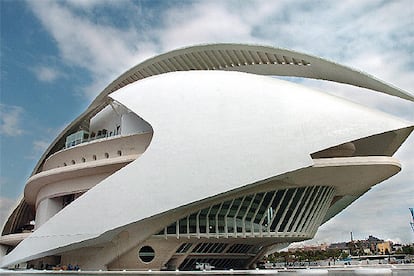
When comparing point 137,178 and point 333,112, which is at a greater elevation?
point 333,112

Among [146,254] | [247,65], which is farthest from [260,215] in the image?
[247,65]

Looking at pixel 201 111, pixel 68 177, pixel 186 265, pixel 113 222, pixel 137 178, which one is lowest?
pixel 186 265

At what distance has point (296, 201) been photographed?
25188 millimetres

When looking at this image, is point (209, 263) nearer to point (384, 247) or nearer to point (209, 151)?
point (209, 151)

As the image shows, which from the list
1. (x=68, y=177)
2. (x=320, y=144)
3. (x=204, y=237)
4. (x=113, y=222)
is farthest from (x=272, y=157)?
(x=68, y=177)

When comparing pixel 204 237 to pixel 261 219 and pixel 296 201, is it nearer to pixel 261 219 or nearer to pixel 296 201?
pixel 261 219

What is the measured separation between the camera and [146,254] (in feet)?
79.4

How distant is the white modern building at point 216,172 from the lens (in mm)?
21703

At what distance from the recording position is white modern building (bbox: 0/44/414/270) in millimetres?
21703

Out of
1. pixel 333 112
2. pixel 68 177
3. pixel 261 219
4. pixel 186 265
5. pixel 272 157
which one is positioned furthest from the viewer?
pixel 68 177

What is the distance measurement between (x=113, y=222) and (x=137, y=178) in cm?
A: 265

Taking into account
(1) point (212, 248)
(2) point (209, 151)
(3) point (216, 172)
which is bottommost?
(1) point (212, 248)

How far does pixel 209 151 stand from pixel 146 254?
738 centimetres

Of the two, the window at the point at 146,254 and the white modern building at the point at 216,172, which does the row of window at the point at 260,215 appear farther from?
the window at the point at 146,254
